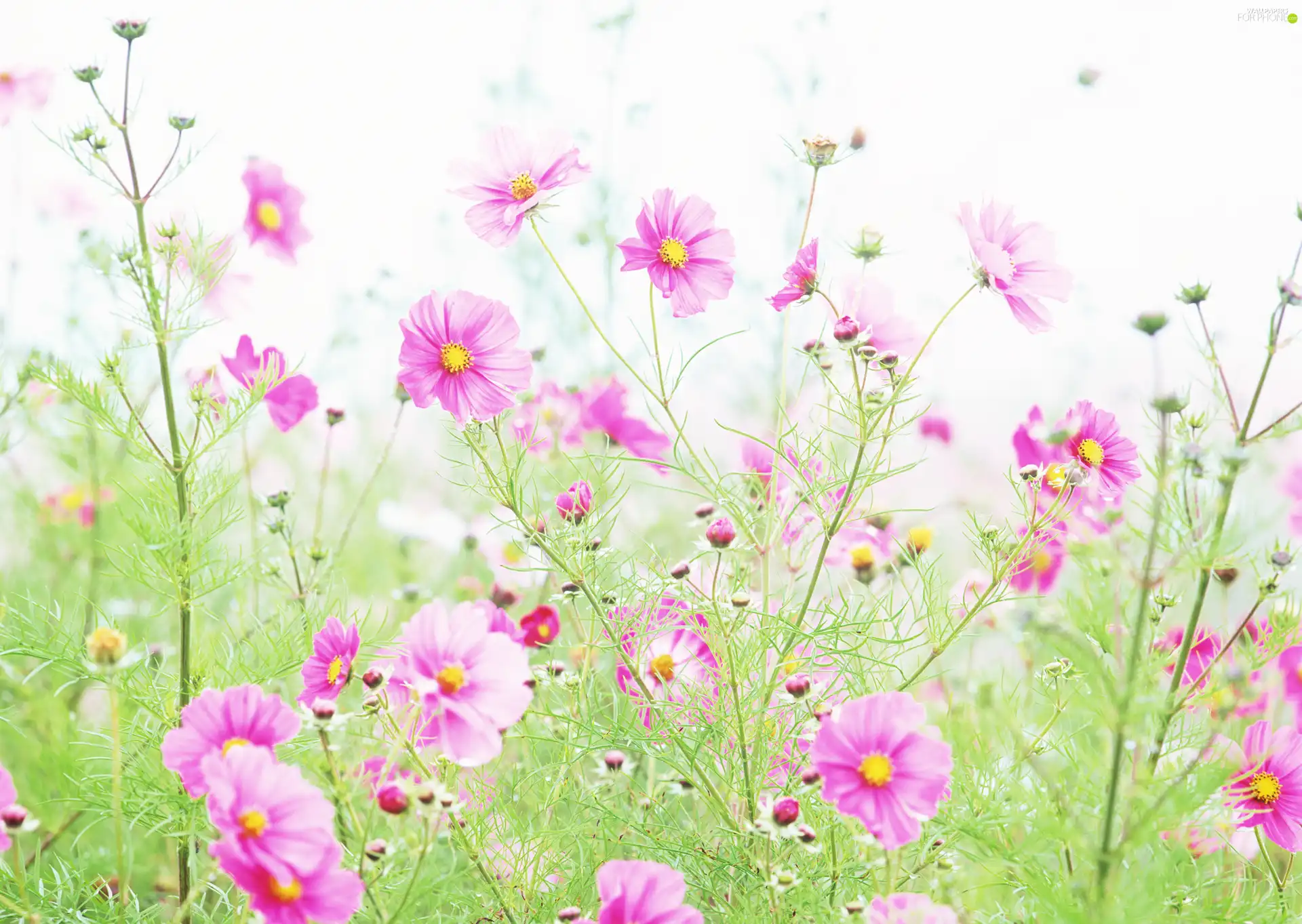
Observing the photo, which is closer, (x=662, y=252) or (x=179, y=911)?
(x=179, y=911)

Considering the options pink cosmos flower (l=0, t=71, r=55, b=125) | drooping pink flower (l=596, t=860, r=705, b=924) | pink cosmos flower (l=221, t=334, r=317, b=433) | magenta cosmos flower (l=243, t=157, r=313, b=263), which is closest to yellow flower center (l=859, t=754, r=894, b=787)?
drooping pink flower (l=596, t=860, r=705, b=924)

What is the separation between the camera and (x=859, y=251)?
67 centimetres

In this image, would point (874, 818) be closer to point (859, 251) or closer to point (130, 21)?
point (859, 251)

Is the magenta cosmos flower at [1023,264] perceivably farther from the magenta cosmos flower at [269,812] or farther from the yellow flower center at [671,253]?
the magenta cosmos flower at [269,812]

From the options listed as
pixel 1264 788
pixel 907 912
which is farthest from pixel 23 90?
pixel 1264 788

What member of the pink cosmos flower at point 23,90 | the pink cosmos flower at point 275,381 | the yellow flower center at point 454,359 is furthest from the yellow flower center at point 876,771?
the pink cosmos flower at point 23,90

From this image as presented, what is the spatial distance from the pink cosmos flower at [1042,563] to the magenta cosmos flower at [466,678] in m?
0.30

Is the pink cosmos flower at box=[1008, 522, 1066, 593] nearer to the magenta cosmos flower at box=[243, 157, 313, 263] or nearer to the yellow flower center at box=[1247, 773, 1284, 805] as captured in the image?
the yellow flower center at box=[1247, 773, 1284, 805]

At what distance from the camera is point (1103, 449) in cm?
65

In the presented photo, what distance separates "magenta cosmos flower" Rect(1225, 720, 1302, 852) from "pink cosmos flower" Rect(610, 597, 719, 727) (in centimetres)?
31

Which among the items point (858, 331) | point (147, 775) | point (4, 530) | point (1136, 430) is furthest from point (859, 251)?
point (4, 530)

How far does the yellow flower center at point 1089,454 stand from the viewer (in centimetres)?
62

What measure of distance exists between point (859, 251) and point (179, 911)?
538mm

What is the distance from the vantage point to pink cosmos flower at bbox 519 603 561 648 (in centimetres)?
81
